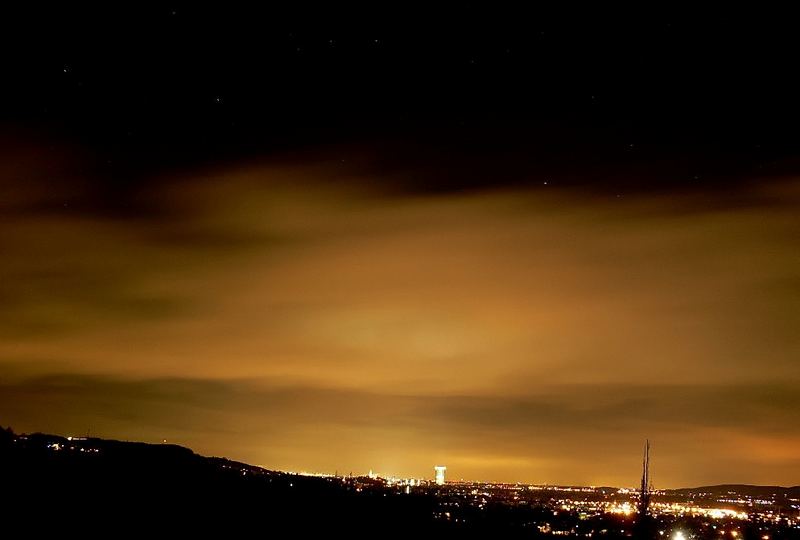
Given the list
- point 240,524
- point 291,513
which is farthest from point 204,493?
point 240,524

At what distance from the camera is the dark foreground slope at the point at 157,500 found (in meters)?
47.8

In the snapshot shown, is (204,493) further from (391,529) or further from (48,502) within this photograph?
(48,502)

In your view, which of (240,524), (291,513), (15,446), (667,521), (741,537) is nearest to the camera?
(240,524)

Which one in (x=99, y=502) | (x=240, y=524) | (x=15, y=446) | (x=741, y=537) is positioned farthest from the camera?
(x=741, y=537)

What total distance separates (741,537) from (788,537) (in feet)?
29.3

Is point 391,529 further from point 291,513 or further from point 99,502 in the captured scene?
point 99,502

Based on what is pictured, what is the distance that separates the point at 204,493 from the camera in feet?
253

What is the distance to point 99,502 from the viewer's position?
179 ft

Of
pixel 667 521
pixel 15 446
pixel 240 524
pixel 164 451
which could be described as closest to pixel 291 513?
pixel 240 524

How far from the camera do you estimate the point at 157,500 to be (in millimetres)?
64062

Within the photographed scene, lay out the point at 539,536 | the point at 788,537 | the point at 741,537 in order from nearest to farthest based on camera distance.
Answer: the point at 539,536 → the point at 788,537 → the point at 741,537

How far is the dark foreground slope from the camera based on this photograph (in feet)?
157

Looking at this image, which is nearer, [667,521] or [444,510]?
[444,510]

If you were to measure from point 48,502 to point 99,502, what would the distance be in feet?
20.2
